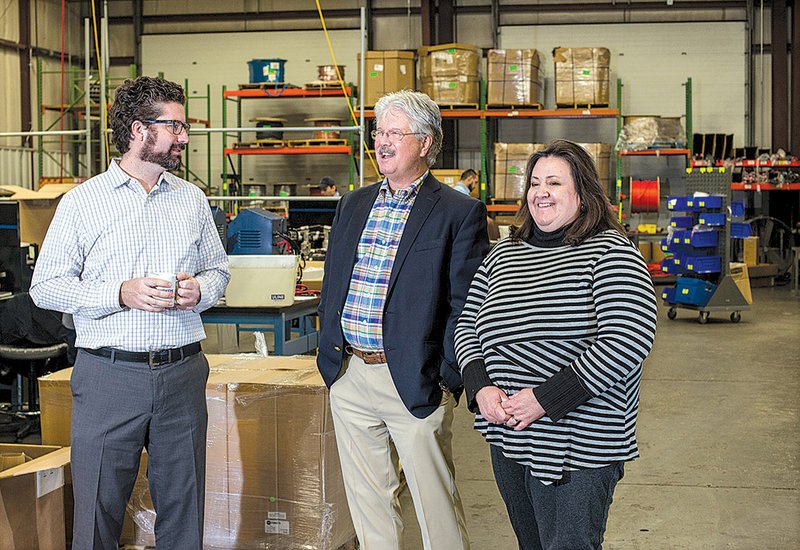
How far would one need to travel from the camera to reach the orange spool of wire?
1362 centimetres

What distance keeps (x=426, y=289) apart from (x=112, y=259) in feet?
2.75

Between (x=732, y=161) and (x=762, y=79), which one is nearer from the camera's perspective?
(x=732, y=161)

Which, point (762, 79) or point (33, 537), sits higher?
point (762, 79)

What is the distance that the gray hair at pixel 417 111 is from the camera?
2609 mm

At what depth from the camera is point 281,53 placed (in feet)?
51.4

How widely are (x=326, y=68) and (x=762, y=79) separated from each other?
6804mm

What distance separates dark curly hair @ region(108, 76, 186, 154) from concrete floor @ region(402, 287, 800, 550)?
1.98 m

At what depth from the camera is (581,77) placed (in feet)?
43.8

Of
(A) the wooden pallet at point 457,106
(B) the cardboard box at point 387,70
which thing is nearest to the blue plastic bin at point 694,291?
(A) the wooden pallet at point 457,106

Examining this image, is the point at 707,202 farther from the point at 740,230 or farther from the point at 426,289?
the point at 426,289

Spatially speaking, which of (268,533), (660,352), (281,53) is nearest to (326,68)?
(281,53)

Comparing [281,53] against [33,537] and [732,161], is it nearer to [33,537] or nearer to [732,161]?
[732,161]

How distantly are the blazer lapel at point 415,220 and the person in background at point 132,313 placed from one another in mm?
514

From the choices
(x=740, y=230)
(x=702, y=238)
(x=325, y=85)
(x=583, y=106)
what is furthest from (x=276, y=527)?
(x=583, y=106)
